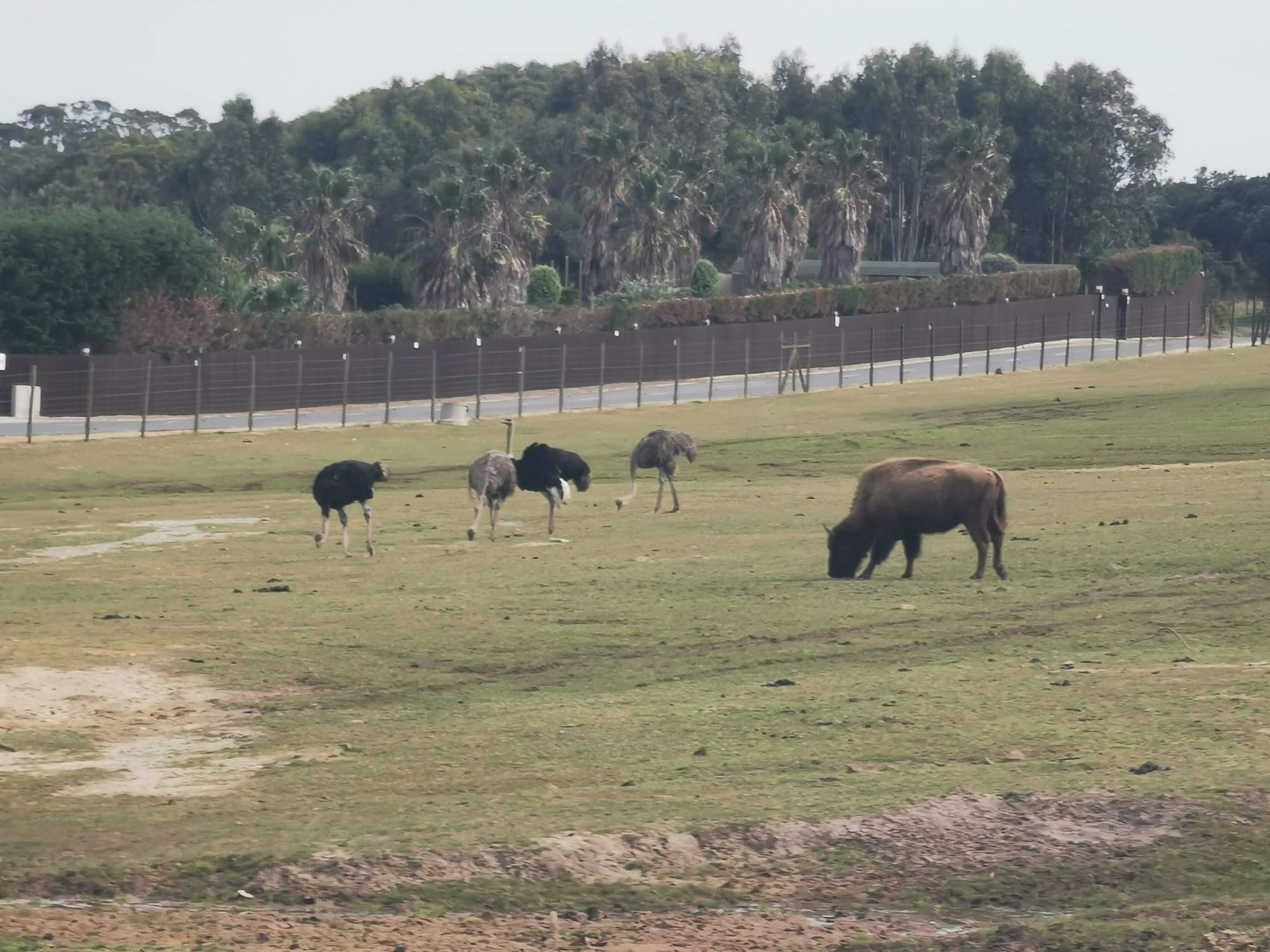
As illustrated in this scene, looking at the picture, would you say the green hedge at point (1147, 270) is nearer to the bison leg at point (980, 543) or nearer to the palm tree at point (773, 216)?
the palm tree at point (773, 216)

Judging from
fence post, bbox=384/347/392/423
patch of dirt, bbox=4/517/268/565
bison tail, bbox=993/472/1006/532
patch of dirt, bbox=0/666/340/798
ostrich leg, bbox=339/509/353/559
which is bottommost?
patch of dirt, bbox=0/666/340/798

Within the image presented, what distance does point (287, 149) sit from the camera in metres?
133

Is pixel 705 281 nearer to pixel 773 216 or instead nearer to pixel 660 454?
pixel 773 216

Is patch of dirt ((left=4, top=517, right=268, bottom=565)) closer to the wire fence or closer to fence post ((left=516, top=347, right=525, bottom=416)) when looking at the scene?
the wire fence

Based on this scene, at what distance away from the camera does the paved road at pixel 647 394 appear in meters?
51.3

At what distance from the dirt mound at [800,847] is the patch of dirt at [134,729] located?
95.2 inches

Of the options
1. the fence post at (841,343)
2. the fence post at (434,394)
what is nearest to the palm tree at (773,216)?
the fence post at (841,343)

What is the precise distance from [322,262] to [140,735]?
81034 millimetres

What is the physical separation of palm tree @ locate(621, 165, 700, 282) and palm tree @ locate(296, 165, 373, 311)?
15.6m

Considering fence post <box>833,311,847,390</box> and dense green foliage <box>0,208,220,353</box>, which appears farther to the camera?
fence post <box>833,311,847,390</box>

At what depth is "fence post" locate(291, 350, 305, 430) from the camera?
51.0 m

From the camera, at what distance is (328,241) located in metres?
93.4

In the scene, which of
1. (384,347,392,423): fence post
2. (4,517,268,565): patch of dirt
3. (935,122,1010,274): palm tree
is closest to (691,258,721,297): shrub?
(935,122,1010,274): palm tree

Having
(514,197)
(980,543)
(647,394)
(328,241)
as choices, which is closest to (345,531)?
(980,543)
